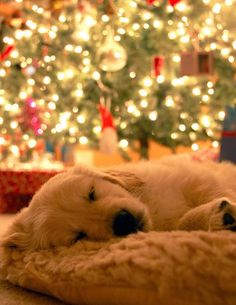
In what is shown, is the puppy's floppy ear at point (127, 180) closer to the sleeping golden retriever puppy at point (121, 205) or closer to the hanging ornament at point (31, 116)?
the sleeping golden retriever puppy at point (121, 205)

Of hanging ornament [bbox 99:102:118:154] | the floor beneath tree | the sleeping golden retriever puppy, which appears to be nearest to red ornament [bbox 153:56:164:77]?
hanging ornament [bbox 99:102:118:154]

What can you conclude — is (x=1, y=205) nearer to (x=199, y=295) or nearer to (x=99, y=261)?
(x=99, y=261)

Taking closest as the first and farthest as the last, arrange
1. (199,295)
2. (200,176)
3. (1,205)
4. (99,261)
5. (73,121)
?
(199,295), (99,261), (200,176), (1,205), (73,121)

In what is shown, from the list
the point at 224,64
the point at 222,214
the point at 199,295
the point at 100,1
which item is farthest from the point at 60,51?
the point at 199,295

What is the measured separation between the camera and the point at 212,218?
1.17m

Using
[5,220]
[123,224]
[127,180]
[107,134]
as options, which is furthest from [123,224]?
[107,134]

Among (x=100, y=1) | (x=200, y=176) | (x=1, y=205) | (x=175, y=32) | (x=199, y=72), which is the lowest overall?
(x=1, y=205)

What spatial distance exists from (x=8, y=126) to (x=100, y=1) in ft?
3.52

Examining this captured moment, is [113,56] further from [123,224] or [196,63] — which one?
[123,224]

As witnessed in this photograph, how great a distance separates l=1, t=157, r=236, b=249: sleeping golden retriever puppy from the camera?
124 centimetres

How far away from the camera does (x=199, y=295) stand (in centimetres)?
90

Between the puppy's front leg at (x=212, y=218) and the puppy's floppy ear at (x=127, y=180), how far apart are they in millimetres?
187

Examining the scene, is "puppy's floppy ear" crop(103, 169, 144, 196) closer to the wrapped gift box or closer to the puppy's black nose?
the puppy's black nose

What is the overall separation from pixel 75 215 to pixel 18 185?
1.49 meters
